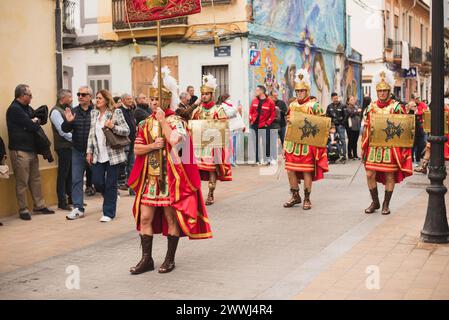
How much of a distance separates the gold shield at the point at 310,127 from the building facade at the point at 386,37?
64.4ft

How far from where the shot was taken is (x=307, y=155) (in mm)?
10398

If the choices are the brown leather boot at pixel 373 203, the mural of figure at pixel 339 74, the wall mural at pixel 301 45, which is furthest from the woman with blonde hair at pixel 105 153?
the mural of figure at pixel 339 74

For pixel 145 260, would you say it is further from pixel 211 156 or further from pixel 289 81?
pixel 289 81

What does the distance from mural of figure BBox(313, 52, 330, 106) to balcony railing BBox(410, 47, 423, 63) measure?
1648cm

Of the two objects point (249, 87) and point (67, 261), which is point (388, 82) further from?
point (249, 87)

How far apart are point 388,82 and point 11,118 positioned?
18.0 ft

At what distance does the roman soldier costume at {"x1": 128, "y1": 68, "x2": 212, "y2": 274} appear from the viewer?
21.0 ft

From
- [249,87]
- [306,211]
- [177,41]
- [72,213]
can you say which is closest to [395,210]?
[306,211]

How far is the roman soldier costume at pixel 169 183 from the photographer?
641 cm

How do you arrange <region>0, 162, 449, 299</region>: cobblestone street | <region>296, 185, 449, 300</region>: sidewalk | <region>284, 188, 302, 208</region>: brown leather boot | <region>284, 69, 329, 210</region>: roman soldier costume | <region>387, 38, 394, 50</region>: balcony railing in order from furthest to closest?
<region>387, 38, 394, 50</region>: balcony railing, <region>284, 188, 302, 208</region>: brown leather boot, <region>284, 69, 329, 210</region>: roman soldier costume, <region>0, 162, 449, 299</region>: cobblestone street, <region>296, 185, 449, 300</region>: sidewalk

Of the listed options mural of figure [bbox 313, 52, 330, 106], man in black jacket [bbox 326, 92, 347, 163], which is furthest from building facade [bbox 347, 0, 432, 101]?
man in black jacket [bbox 326, 92, 347, 163]

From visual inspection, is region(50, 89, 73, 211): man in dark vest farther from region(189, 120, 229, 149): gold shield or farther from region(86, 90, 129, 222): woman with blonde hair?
region(189, 120, 229, 149): gold shield

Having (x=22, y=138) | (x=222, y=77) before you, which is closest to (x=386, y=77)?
(x=22, y=138)
